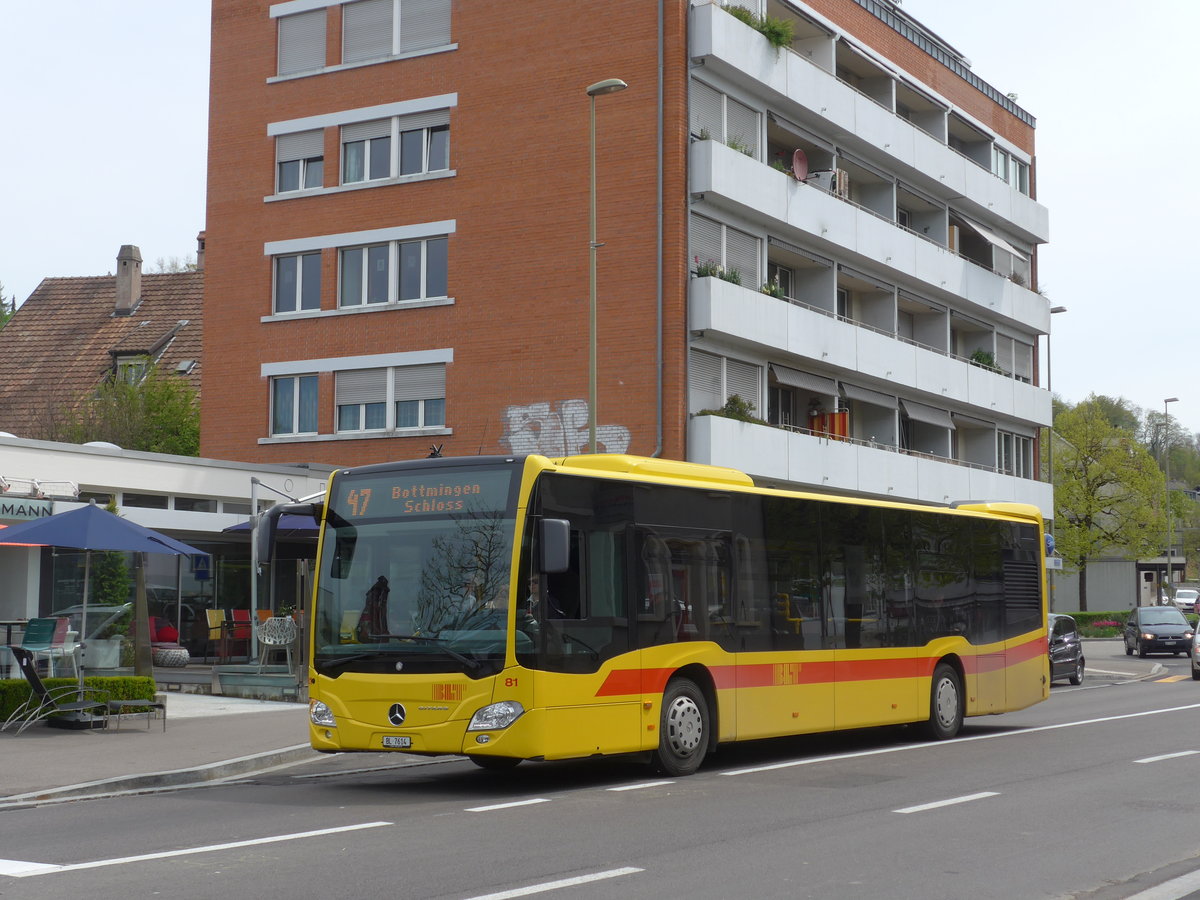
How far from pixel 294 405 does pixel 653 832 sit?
2795 centimetres

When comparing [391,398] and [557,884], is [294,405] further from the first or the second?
[557,884]

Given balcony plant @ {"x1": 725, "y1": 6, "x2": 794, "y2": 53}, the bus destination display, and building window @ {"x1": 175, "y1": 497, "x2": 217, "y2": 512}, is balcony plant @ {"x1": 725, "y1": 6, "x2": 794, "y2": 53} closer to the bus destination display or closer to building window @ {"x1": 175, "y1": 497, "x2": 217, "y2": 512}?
building window @ {"x1": 175, "y1": 497, "x2": 217, "y2": 512}

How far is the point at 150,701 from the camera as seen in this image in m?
18.5

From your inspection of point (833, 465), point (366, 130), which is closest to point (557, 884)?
point (833, 465)

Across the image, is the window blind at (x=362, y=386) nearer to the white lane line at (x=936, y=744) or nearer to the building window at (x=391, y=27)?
the building window at (x=391, y=27)

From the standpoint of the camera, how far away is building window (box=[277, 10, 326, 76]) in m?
37.2

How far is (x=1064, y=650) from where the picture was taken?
33250 millimetres

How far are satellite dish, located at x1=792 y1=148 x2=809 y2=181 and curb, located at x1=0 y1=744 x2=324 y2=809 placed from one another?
22030mm

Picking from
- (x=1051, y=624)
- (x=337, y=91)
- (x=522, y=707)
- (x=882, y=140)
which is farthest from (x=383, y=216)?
(x=522, y=707)

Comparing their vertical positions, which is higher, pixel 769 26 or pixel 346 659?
pixel 769 26

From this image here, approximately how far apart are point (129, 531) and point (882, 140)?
2496 centimetres

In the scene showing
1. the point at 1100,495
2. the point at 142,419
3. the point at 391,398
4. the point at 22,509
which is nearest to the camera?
the point at 22,509

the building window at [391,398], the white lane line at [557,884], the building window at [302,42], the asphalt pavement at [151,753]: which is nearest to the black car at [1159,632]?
the building window at [391,398]

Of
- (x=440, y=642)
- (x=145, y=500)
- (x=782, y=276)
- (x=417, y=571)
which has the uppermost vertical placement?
(x=782, y=276)
